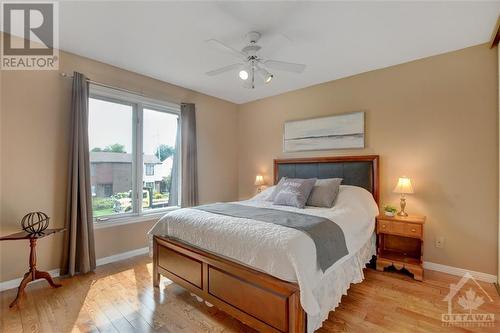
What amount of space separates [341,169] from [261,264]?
2424 millimetres

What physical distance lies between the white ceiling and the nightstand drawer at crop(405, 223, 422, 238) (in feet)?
6.93

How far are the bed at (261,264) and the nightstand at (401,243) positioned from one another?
14 cm

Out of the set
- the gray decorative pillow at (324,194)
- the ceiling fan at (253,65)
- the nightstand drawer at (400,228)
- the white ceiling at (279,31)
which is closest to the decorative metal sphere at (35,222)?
the white ceiling at (279,31)

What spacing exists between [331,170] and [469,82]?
6.33 ft

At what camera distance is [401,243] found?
127 inches

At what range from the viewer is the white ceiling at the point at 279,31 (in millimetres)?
2154

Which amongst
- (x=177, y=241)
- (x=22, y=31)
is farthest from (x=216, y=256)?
(x=22, y=31)

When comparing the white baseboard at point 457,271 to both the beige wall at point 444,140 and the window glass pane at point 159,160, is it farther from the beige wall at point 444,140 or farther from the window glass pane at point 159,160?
the window glass pane at point 159,160

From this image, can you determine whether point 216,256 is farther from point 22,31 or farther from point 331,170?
point 22,31

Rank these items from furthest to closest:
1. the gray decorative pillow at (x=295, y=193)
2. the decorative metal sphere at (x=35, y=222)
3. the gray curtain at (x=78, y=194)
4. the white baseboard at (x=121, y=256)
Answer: the white baseboard at (x=121, y=256), the gray decorative pillow at (x=295, y=193), the gray curtain at (x=78, y=194), the decorative metal sphere at (x=35, y=222)

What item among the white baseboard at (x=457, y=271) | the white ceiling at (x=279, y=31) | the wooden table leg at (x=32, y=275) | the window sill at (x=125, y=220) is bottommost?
the white baseboard at (x=457, y=271)

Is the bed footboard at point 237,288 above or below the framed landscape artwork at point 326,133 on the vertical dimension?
below

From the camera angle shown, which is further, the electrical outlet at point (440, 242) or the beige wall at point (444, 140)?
the electrical outlet at point (440, 242)

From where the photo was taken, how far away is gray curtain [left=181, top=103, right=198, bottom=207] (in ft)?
13.5
